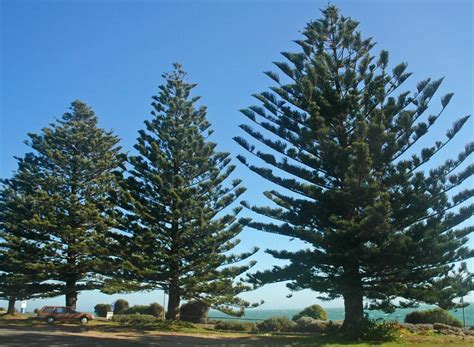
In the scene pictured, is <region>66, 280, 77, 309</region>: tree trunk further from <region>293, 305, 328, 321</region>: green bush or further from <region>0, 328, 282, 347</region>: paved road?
<region>293, 305, 328, 321</region>: green bush

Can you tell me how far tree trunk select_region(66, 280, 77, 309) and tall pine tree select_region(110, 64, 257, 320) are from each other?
3.93 metres

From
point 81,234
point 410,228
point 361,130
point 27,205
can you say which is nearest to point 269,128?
point 361,130

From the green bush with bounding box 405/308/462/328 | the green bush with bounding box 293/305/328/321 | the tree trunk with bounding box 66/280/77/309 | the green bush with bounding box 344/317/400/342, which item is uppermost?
the tree trunk with bounding box 66/280/77/309

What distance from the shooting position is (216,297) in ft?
68.5

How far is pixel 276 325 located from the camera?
61.8 ft

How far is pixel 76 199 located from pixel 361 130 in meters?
16.4

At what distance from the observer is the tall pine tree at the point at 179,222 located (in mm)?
20719

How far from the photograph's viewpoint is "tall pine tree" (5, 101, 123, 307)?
23562 millimetres

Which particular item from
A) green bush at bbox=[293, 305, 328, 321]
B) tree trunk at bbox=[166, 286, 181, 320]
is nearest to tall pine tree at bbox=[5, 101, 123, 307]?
tree trunk at bbox=[166, 286, 181, 320]

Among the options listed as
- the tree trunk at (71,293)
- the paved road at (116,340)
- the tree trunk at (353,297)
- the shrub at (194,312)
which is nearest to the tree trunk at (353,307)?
the tree trunk at (353,297)

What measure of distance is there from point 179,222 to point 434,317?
11.2 meters

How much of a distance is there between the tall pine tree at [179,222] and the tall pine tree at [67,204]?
1.82 m

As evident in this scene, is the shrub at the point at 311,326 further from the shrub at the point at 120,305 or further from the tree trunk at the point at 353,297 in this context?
the shrub at the point at 120,305

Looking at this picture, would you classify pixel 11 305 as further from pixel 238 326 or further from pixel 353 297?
pixel 353 297
